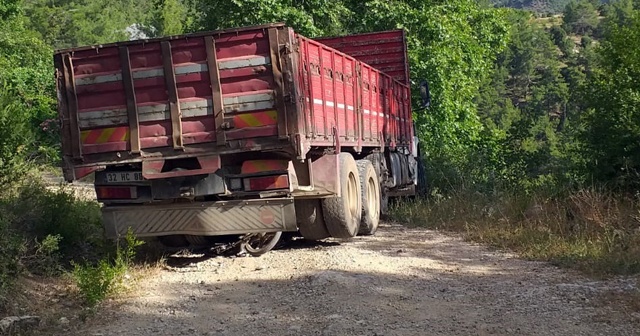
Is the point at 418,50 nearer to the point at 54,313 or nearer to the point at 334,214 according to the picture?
the point at 334,214

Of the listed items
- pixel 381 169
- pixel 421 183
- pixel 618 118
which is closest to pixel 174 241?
pixel 381 169

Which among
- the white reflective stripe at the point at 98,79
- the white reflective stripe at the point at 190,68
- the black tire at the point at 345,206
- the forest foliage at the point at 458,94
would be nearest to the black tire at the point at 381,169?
the black tire at the point at 345,206

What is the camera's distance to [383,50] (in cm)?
1530

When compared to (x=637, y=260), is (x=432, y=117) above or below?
above

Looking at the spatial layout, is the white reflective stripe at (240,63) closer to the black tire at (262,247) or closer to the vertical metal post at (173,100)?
the vertical metal post at (173,100)

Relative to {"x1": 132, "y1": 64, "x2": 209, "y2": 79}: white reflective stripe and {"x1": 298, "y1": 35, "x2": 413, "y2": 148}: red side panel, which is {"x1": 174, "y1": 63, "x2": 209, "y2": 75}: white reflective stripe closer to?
{"x1": 132, "y1": 64, "x2": 209, "y2": 79}: white reflective stripe

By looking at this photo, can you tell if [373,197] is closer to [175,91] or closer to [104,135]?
[175,91]

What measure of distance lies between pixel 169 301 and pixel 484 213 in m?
6.93

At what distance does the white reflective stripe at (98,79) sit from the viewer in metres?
7.82

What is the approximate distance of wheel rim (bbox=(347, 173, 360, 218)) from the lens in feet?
32.2

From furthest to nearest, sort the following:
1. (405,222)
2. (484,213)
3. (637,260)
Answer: (405,222) → (484,213) → (637,260)

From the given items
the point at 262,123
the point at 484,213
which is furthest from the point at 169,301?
the point at 484,213

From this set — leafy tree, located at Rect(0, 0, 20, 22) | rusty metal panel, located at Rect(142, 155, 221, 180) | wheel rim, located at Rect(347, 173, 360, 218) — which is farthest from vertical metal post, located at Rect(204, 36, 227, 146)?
leafy tree, located at Rect(0, 0, 20, 22)

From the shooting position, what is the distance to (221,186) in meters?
7.84
